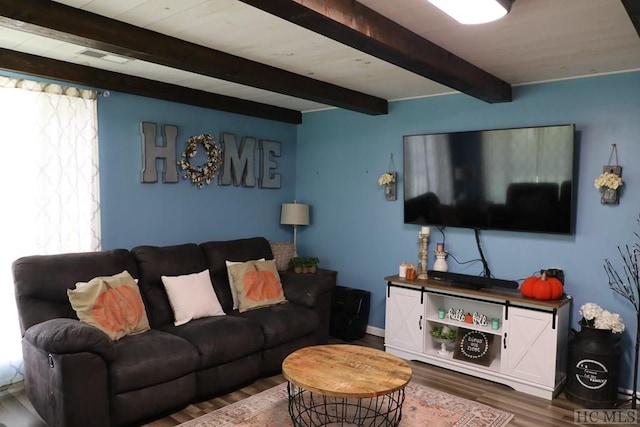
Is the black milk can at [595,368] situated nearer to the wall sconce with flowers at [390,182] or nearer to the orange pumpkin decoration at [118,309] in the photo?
the wall sconce with flowers at [390,182]

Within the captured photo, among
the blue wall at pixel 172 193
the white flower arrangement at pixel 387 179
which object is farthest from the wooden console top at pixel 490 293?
the blue wall at pixel 172 193

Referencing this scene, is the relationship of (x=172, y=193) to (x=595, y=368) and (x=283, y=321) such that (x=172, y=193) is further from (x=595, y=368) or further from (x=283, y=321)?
(x=595, y=368)

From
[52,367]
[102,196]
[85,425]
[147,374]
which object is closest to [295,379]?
[147,374]

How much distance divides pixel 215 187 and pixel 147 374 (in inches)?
86.5

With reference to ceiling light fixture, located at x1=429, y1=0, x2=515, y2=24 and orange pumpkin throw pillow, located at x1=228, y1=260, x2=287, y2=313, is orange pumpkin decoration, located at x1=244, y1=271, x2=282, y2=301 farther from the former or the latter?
ceiling light fixture, located at x1=429, y1=0, x2=515, y2=24

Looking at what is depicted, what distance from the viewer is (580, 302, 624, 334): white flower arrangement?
320cm

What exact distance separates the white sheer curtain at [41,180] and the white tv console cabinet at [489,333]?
8.84ft

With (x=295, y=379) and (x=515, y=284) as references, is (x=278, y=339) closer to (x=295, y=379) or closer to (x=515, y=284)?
(x=295, y=379)

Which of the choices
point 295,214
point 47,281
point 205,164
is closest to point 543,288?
point 295,214

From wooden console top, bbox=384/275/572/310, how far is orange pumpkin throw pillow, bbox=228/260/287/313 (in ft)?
3.41

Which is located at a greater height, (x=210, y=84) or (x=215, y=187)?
(x=210, y=84)

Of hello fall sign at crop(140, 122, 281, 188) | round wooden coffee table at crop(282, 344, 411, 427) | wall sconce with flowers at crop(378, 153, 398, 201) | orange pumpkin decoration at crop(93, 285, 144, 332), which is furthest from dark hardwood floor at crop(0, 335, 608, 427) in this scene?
hello fall sign at crop(140, 122, 281, 188)

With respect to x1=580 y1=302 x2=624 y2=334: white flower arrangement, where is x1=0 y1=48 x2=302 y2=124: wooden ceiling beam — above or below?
above

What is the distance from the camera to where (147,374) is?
282 centimetres
